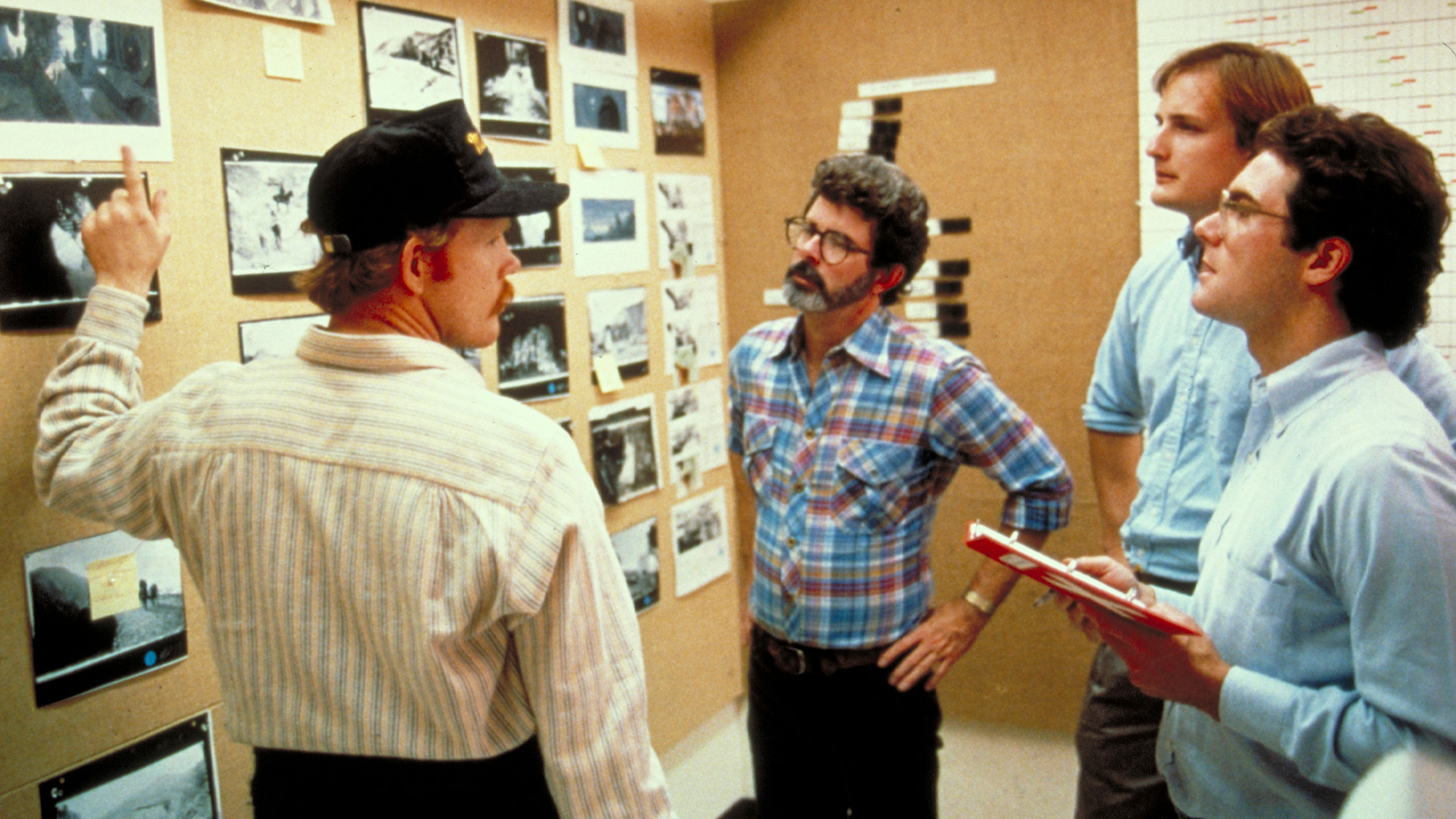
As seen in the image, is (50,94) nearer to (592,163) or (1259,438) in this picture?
(592,163)

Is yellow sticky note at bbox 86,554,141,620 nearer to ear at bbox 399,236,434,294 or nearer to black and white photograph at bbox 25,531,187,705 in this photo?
black and white photograph at bbox 25,531,187,705

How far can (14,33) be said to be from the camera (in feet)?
4.37

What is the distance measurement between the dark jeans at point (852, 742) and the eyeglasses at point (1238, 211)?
0.97m

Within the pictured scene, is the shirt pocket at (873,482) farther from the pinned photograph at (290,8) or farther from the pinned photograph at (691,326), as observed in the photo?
the pinned photograph at (290,8)

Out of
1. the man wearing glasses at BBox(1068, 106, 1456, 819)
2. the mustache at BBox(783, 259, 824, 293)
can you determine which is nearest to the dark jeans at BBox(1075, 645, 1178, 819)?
the man wearing glasses at BBox(1068, 106, 1456, 819)

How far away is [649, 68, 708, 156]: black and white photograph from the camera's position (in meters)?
2.67

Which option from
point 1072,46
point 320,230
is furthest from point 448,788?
point 1072,46

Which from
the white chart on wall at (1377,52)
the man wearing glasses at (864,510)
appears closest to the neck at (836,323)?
the man wearing glasses at (864,510)

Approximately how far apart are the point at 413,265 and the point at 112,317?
17.6 inches

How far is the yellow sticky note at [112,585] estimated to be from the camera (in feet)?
4.84

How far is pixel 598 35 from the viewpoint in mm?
2422

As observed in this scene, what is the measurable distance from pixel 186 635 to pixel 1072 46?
238 centimetres

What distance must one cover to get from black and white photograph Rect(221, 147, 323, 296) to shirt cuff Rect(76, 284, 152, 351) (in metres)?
0.33

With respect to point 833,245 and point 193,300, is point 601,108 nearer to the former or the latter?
point 833,245
